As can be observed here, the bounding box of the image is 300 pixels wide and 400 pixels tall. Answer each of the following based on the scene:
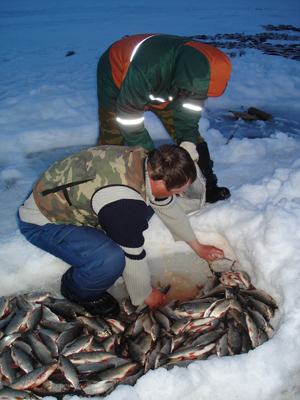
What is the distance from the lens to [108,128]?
339 centimetres

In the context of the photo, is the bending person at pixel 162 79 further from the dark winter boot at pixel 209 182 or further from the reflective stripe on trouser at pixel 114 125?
the reflective stripe on trouser at pixel 114 125

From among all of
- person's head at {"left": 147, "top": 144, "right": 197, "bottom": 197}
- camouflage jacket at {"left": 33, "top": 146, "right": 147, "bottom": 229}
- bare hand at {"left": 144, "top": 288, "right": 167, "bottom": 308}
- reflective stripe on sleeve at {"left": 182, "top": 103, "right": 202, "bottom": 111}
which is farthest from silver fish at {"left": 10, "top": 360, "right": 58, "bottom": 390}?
reflective stripe on sleeve at {"left": 182, "top": 103, "right": 202, "bottom": 111}

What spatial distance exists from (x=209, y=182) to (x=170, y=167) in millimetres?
1493

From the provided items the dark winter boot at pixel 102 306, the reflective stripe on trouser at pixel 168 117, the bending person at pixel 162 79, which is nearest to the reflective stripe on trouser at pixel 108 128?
the bending person at pixel 162 79

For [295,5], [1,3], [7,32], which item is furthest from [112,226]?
[295,5]

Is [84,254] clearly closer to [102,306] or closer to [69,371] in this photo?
[102,306]

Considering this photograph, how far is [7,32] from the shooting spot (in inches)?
481

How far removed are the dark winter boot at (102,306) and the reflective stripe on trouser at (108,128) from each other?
1.78 m

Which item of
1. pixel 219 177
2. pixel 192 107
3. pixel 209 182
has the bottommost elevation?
pixel 219 177

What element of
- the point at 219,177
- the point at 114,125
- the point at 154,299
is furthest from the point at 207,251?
the point at 114,125

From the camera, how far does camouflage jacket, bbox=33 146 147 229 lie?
183cm

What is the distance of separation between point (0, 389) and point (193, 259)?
177 cm

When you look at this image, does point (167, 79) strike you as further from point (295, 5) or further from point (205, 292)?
point (295, 5)

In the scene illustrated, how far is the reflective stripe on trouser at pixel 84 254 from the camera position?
2.08m
